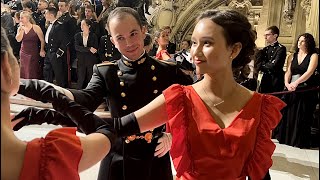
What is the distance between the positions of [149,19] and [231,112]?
517 cm

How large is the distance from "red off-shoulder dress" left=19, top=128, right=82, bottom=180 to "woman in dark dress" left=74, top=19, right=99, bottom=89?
14.1ft

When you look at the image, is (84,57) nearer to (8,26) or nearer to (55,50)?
(55,50)

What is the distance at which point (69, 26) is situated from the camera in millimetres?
5262

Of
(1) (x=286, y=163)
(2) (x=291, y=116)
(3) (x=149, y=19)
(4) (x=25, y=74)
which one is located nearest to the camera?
(1) (x=286, y=163)

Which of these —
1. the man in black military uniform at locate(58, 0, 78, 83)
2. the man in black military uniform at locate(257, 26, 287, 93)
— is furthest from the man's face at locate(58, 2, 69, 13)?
the man in black military uniform at locate(257, 26, 287, 93)

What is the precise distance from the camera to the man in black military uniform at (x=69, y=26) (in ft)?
17.2

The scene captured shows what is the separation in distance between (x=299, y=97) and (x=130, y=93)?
2845 millimetres

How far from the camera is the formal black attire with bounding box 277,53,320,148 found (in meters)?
3.78

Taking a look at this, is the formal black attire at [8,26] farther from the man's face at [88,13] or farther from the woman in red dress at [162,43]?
the woman in red dress at [162,43]

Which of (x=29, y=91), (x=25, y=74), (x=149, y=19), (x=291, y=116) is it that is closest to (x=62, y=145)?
(x=29, y=91)

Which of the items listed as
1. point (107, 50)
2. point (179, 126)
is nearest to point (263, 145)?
point (179, 126)

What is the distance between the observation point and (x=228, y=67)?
125 cm

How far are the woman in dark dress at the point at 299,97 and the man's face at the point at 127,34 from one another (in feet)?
8.47

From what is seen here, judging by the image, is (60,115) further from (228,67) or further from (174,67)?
(174,67)
